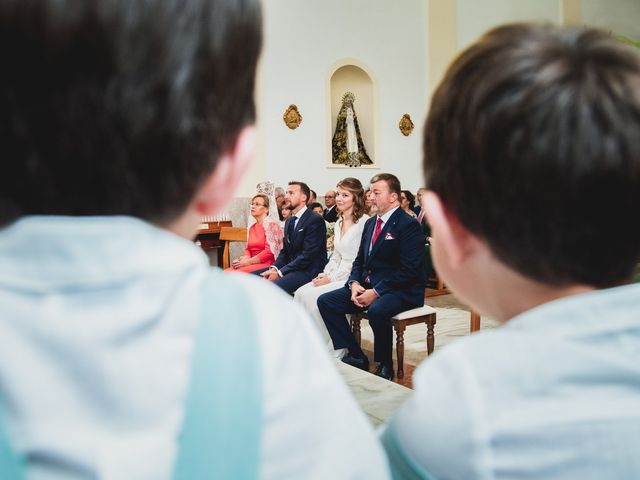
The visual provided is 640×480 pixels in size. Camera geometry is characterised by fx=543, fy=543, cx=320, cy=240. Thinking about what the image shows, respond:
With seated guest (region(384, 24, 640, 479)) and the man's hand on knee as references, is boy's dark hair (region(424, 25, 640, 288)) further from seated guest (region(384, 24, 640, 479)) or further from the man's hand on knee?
the man's hand on knee

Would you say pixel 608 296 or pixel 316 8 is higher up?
pixel 316 8

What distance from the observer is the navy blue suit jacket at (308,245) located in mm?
5852

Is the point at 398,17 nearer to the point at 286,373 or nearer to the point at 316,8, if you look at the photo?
the point at 316,8

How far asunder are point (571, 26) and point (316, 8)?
10.6m

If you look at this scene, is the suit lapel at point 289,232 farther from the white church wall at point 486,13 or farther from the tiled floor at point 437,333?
the white church wall at point 486,13

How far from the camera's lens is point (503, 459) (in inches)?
23.3

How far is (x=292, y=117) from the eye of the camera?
1032 cm

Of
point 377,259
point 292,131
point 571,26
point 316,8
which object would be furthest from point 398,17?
point 571,26

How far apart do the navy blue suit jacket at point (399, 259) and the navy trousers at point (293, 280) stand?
1.16 metres

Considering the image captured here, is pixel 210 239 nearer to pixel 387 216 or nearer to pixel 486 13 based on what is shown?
pixel 387 216

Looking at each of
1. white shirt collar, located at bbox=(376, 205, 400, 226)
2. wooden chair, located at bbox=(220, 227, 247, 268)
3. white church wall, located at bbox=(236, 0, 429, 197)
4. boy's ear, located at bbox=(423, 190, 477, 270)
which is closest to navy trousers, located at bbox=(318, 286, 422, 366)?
white shirt collar, located at bbox=(376, 205, 400, 226)

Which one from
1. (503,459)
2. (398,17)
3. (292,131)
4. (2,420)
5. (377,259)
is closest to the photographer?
(2,420)

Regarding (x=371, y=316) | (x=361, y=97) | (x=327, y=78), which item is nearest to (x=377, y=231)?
(x=371, y=316)

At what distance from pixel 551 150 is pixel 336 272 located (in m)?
5.07
